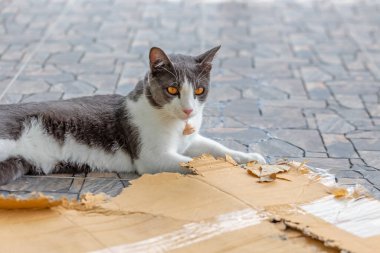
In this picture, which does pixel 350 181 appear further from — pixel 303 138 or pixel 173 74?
pixel 173 74

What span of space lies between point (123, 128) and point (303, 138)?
1.20 meters

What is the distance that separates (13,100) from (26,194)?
142cm

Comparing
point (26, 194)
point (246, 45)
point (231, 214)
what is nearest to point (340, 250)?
point (231, 214)

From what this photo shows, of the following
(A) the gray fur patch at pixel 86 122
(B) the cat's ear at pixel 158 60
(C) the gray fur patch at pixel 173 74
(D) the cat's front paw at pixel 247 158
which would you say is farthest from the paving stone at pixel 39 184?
(D) the cat's front paw at pixel 247 158

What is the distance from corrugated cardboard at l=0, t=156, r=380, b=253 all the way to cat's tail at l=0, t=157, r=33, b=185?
1.16ft

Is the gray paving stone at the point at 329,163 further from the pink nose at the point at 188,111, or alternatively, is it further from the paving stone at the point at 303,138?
the pink nose at the point at 188,111

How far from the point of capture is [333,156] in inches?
138

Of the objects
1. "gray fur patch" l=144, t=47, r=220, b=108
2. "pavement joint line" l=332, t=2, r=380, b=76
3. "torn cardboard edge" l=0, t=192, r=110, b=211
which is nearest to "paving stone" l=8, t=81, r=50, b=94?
"gray fur patch" l=144, t=47, r=220, b=108

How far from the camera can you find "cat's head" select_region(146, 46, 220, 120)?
295cm

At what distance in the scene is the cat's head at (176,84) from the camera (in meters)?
2.95

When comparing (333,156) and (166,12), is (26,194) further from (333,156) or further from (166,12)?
(166,12)

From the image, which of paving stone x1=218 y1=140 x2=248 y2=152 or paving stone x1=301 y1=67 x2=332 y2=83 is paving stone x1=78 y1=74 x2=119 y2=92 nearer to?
paving stone x1=218 y1=140 x2=248 y2=152

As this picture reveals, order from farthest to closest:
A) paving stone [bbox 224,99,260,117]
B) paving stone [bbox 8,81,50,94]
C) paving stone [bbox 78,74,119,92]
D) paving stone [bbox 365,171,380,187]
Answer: paving stone [bbox 78,74,119,92] < paving stone [bbox 8,81,50,94] < paving stone [bbox 224,99,260,117] < paving stone [bbox 365,171,380,187]

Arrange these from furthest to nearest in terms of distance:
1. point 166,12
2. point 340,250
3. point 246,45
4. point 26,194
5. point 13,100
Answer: point 166,12 < point 246,45 < point 13,100 < point 26,194 < point 340,250
